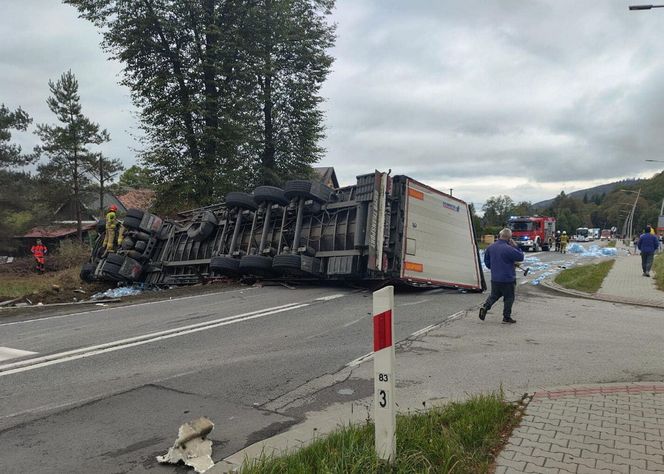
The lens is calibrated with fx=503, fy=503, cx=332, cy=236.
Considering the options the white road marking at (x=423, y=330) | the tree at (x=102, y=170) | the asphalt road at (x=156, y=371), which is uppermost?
the tree at (x=102, y=170)

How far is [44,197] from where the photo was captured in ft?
119

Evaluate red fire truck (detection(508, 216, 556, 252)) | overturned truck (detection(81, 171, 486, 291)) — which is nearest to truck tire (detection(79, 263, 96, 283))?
overturned truck (detection(81, 171, 486, 291))

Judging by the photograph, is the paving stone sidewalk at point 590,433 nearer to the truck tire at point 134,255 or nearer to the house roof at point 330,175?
the truck tire at point 134,255

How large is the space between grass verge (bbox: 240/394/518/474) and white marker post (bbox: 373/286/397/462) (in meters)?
0.10

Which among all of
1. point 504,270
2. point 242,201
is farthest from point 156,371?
point 242,201

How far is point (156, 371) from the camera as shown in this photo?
535cm

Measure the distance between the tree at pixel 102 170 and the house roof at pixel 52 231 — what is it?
2296 mm

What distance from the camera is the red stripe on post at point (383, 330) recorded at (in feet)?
9.36

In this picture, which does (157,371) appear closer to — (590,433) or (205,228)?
(590,433)

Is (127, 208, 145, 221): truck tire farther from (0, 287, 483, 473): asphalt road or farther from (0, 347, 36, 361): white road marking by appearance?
(0, 347, 36, 361): white road marking

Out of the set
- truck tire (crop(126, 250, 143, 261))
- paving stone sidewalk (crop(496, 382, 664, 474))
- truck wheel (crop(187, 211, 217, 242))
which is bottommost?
paving stone sidewalk (crop(496, 382, 664, 474))

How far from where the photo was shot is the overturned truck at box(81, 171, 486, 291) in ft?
35.8

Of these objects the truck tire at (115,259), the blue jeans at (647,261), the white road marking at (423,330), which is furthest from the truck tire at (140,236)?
the blue jeans at (647,261)

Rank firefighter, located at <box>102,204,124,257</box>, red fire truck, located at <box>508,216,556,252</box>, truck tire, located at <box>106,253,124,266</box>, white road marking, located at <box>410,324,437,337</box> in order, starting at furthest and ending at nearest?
red fire truck, located at <box>508,216,556,252</box>
firefighter, located at <box>102,204,124,257</box>
truck tire, located at <box>106,253,124,266</box>
white road marking, located at <box>410,324,437,337</box>
